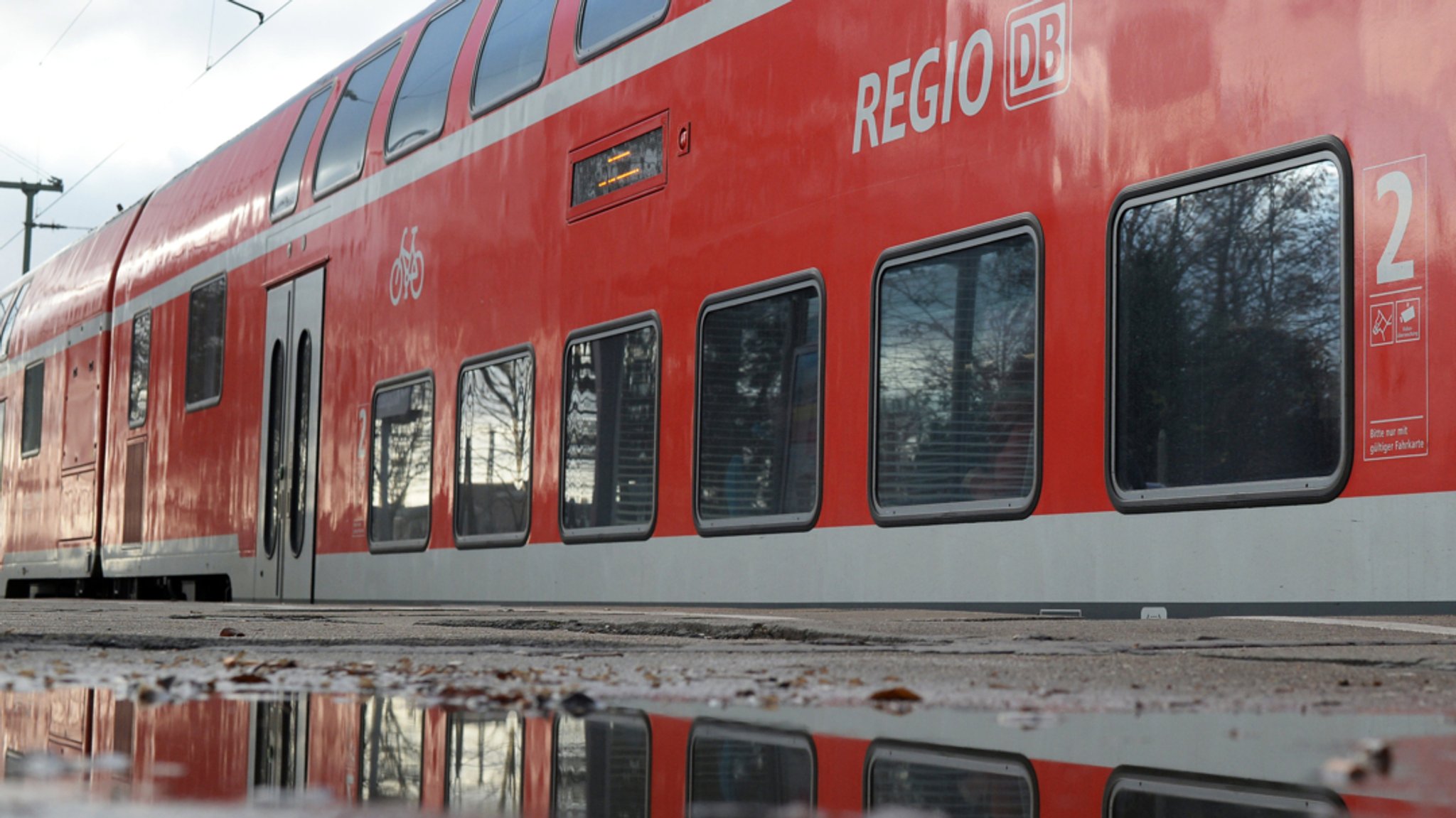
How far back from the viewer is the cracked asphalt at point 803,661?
2.13 meters

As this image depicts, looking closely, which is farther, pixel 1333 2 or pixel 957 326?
pixel 957 326

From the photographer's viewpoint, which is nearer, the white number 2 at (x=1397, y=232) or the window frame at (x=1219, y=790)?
the window frame at (x=1219, y=790)

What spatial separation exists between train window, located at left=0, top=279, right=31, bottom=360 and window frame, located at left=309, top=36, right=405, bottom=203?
754cm

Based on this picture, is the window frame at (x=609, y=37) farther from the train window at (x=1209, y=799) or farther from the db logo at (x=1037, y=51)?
the train window at (x=1209, y=799)

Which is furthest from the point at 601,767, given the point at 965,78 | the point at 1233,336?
the point at 965,78

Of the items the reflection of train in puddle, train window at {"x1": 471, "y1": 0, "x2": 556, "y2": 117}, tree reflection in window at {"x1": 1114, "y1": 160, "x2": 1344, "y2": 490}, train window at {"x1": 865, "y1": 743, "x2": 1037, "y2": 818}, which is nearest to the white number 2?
tree reflection in window at {"x1": 1114, "y1": 160, "x2": 1344, "y2": 490}

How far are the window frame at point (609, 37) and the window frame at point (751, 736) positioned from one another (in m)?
4.94

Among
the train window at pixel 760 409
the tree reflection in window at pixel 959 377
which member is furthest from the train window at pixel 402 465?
the tree reflection in window at pixel 959 377

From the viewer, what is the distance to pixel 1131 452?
4156 millimetres

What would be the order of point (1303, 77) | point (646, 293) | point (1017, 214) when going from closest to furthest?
point (1303, 77) < point (1017, 214) < point (646, 293)

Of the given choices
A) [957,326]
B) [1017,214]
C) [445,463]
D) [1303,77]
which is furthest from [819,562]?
[445,463]

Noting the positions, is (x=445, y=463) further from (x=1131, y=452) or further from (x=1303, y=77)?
(x=1303, y=77)

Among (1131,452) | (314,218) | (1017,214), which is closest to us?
(1131,452)

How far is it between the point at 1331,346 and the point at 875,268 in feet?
5.66
